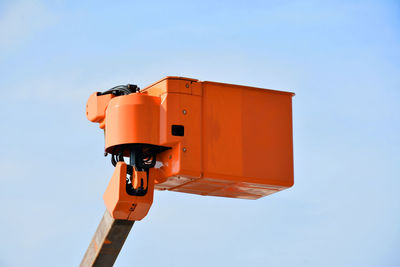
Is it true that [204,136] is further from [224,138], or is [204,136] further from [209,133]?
Answer: [224,138]

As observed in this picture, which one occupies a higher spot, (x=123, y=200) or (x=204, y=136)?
(x=204, y=136)

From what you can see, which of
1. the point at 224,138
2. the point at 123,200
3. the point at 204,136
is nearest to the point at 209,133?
the point at 204,136

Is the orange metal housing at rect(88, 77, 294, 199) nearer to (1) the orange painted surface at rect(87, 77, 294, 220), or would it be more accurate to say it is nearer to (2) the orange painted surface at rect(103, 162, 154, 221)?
(1) the orange painted surface at rect(87, 77, 294, 220)

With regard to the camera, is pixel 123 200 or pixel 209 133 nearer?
pixel 123 200

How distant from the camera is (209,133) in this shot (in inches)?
348

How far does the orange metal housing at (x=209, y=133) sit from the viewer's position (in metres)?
8.74

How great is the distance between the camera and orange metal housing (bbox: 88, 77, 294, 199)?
28.7 ft

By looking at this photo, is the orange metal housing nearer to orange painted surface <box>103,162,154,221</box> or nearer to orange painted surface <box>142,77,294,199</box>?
orange painted surface <box>142,77,294,199</box>

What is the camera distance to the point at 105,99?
937cm

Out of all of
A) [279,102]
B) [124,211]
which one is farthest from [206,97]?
[124,211]

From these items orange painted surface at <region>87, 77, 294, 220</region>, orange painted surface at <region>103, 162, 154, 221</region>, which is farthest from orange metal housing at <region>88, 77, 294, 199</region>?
orange painted surface at <region>103, 162, 154, 221</region>

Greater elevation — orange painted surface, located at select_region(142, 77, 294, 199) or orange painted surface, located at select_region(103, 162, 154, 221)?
orange painted surface, located at select_region(142, 77, 294, 199)

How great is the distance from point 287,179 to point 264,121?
69cm

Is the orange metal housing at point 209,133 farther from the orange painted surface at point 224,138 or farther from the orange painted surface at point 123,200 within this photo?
the orange painted surface at point 123,200
